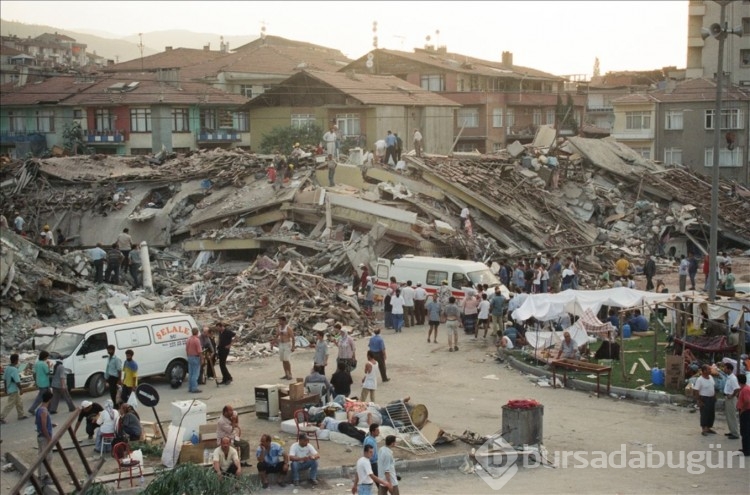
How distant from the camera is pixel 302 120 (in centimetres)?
6012

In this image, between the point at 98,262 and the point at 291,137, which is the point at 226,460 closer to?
the point at 98,262

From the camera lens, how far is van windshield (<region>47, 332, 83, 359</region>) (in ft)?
68.1

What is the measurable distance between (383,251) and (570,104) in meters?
44.3

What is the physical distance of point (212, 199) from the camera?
38.3m

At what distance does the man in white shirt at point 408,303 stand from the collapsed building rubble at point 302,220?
1392 mm

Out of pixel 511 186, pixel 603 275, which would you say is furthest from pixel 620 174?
pixel 603 275

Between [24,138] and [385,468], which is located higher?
[24,138]

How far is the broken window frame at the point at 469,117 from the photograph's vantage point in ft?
235

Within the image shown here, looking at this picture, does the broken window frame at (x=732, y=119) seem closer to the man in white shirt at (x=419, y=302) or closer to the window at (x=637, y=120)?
the window at (x=637, y=120)

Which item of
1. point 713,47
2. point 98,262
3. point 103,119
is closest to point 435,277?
point 98,262

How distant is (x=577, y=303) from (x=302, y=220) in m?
14.7

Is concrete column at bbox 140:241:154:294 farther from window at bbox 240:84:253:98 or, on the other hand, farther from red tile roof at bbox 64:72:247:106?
window at bbox 240:84:253:98

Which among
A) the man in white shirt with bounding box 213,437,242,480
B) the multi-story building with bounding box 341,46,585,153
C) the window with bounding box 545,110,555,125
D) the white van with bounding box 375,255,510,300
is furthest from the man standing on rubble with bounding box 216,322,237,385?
the window with bounding box 545,110,555,125

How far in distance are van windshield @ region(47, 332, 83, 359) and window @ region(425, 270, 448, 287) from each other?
443 inches
